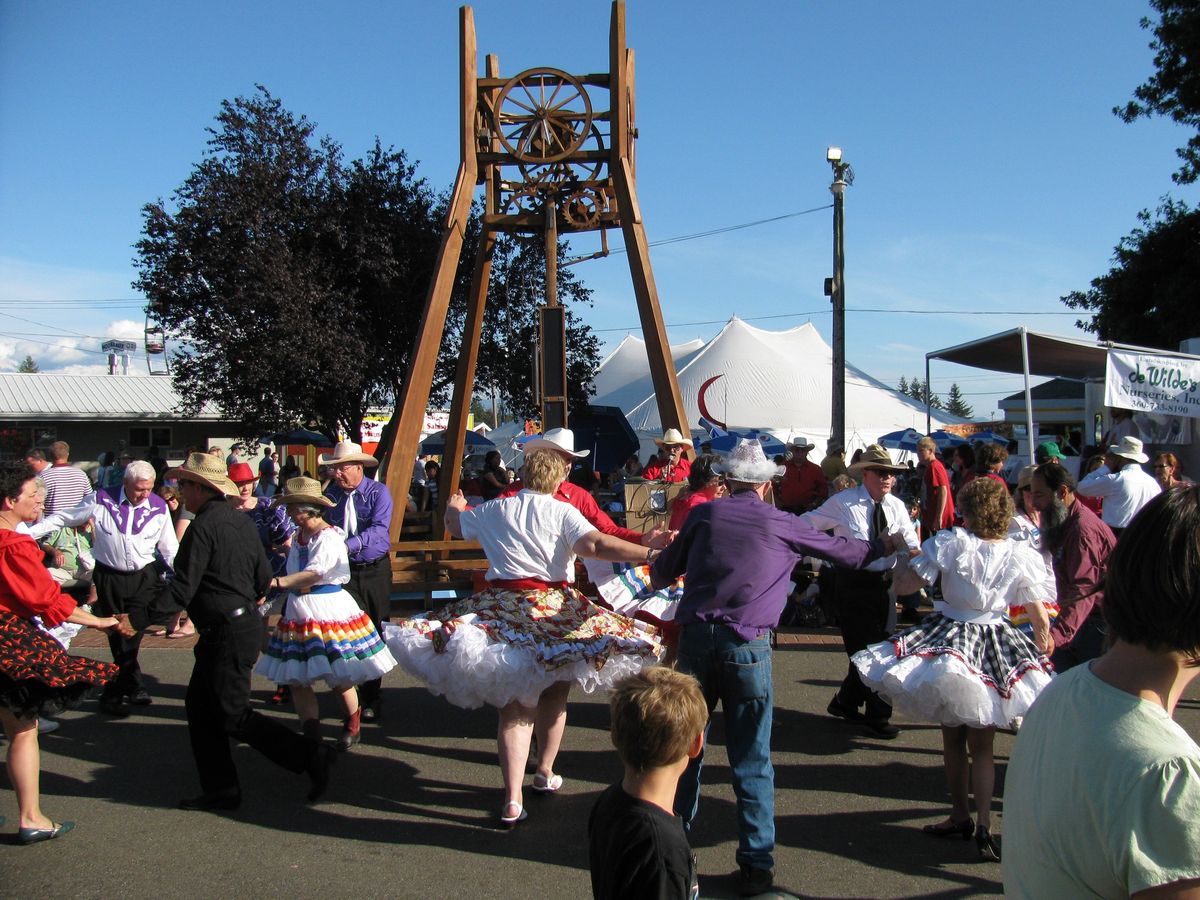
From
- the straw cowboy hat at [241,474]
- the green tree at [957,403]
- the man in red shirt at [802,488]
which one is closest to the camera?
the straw cowboy hat at [241,474]

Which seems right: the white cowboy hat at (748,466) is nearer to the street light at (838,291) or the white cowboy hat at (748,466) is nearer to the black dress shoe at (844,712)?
the black dress shoe at (844,712)

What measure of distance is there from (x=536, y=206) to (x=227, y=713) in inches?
319

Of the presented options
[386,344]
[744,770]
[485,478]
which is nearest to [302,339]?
[386,344]

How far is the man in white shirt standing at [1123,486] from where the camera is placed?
805 cm

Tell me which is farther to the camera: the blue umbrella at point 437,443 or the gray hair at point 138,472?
the blue umbrella at point 437,443

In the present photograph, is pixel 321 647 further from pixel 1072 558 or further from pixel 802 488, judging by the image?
pixel 802 488

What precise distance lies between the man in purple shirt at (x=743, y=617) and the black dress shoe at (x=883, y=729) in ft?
7.80

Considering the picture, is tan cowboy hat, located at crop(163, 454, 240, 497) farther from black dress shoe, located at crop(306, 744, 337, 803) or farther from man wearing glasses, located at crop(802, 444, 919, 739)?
man wearing glasses, located at crop(802, 444, 919, 739)

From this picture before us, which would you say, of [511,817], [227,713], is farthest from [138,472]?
[511,817]

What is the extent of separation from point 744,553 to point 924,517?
6.44m

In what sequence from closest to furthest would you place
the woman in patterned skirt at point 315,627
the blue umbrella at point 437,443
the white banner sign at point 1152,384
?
the woman in patterned skirt at point 315,627
the white banner sign at point 1152,384
the blue umbrella at point 437,443

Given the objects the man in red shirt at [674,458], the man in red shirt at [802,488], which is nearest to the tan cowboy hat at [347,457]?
the man in red shirt at [674,458]

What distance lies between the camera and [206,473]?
525 centimetres

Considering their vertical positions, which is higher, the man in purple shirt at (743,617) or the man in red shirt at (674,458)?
the man in red shirt at (674,458)
